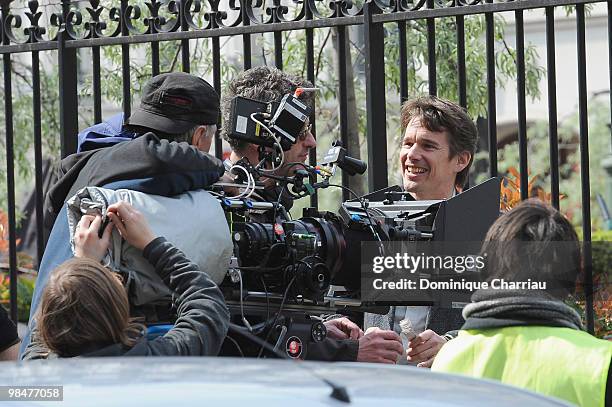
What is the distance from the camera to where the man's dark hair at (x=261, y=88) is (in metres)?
4.73

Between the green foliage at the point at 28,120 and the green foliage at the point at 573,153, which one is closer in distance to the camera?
the green foliage at the point at 28,120

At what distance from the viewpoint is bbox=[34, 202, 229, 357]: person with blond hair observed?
337 centimetres

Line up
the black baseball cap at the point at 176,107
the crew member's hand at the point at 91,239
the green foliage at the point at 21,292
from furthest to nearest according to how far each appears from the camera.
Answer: the green foliage at the point at 21,292 < the black baseball cap at the point at 176,107 < the crew member's hand at the point at 91,239

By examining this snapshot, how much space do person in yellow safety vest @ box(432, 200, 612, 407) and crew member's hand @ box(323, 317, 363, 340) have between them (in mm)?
1116

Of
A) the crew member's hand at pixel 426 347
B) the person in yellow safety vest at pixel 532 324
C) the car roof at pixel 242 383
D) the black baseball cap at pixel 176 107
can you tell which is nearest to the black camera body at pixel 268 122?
the black baseball cap at pixel 176 107

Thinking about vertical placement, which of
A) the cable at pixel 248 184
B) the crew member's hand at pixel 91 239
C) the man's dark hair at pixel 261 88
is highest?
the man's dark hair at pixel 261 88

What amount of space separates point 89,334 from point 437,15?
2.70m

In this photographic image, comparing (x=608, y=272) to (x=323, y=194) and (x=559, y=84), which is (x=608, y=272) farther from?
(x=559, y=84)

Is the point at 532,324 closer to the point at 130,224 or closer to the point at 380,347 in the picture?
the point at 380,347

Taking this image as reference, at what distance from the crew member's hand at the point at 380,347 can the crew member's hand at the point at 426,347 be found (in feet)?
0.15

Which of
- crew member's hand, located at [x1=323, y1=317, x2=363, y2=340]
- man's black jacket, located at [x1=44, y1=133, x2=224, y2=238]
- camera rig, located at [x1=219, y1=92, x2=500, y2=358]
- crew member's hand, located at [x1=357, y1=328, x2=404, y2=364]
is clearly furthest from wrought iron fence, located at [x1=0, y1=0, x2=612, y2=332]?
man's black jacket, located at [x1=44, y1=133, x2=224, y2=238]

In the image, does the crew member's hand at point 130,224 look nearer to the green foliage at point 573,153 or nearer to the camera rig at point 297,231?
the camera rig at point 297,231

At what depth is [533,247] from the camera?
11.3 feet

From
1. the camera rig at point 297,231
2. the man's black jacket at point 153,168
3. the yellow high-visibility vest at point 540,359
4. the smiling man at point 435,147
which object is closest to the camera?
the yellow high-visibility vest at point 540,359
